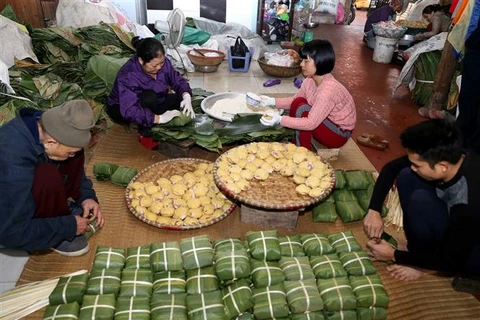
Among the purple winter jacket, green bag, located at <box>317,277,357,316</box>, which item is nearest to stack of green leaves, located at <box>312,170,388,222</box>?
green bag, located at <box>317,277,357,316</box>

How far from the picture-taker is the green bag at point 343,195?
8.64 ft

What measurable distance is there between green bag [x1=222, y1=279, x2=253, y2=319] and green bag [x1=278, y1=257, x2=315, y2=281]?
22cm

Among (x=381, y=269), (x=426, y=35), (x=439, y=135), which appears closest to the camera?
(x=439, y=135)

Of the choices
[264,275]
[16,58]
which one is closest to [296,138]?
[264,275]

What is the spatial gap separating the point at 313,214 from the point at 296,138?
33.1 inches

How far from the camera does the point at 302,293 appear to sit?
5.75 feet

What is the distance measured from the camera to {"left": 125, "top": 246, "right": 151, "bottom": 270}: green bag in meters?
1.94

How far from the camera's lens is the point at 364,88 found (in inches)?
222

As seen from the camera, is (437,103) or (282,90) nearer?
(437,103)

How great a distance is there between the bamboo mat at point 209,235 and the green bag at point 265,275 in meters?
0.54

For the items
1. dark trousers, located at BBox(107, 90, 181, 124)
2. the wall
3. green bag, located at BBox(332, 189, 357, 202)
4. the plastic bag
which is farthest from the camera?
the wall

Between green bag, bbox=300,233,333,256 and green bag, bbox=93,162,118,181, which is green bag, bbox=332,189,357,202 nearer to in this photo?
green bag, bbox=300,233,333,256

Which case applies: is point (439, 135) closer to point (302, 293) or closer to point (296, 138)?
point (302, 293)

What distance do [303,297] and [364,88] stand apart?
4545mm
